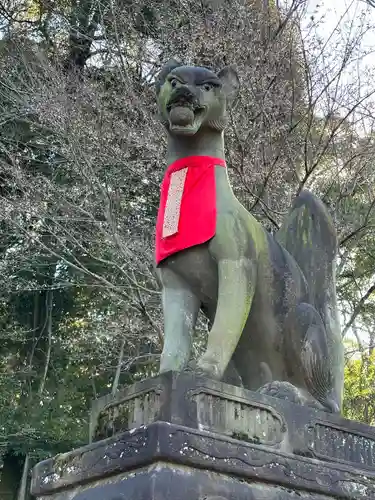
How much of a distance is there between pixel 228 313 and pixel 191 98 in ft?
3.47

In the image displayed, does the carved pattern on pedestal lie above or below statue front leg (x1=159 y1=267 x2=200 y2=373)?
below

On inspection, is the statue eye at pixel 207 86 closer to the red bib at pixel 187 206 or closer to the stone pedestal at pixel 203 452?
the red bib at pixel 187 206

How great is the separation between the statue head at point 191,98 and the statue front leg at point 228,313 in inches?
28.1

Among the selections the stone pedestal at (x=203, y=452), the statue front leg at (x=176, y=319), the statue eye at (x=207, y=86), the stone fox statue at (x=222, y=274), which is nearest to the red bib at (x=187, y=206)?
the stone fox statue at (x=222, y=274)

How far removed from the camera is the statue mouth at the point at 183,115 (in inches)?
126

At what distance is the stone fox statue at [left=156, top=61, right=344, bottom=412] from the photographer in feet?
10.2

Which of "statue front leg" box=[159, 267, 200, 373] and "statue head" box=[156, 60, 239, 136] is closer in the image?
"statue front leg" box=[159, 267, 200, 373]

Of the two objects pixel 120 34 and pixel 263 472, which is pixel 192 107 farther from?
pixel 120 34

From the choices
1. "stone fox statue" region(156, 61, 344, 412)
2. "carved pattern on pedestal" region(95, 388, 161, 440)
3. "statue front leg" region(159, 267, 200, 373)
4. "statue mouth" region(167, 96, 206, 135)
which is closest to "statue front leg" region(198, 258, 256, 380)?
"stone fox statue" region(156, 61, 344, 412)

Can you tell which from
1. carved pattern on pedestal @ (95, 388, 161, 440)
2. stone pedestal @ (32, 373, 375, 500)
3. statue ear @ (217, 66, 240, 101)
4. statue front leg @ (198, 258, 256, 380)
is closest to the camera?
→ stone pedestal @ (32, 373, 375, 500)

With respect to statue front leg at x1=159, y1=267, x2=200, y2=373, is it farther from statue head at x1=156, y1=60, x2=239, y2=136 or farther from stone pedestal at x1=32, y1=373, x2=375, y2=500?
statue head at x1=156, y1=60, x2=239, y2=136

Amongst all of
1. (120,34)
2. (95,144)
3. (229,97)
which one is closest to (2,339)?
(95,144)

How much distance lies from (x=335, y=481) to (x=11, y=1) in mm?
13015

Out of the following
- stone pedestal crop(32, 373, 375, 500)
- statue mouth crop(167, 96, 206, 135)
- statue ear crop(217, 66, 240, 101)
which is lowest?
stone pedestal crop(32, 373, 375, 500)
